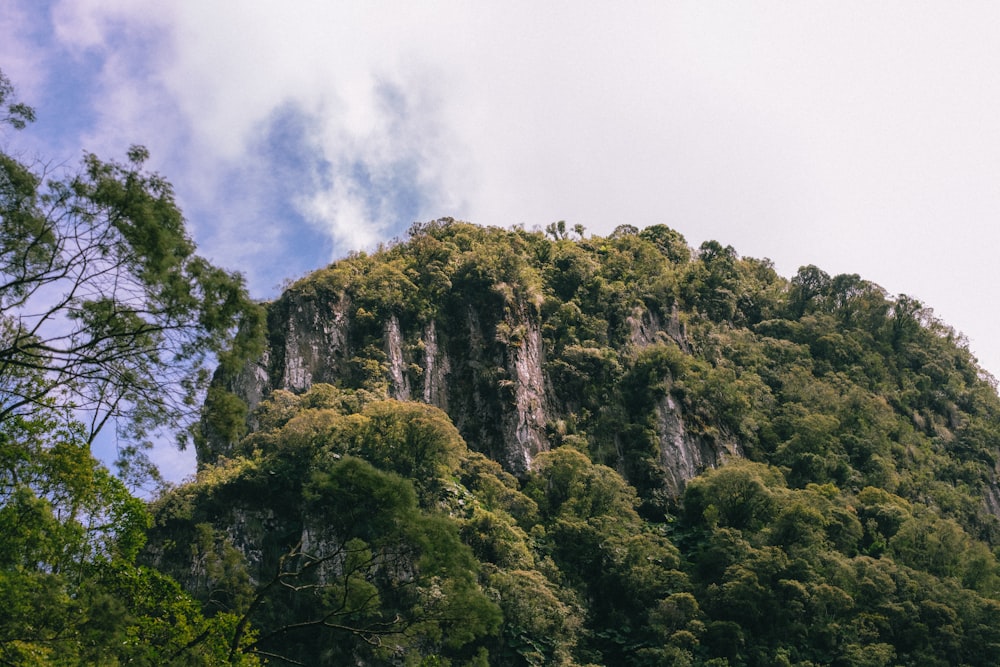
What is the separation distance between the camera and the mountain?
127 feet

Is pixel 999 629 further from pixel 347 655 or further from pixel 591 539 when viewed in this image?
pixel 347 655

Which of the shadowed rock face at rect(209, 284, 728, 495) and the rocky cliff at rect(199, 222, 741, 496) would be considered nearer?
the shadowed rock face at rect(209, 284, 728, 495)

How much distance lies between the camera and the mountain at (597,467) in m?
38.7

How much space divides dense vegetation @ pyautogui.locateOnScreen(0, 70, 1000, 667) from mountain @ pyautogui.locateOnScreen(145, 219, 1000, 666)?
191 mm

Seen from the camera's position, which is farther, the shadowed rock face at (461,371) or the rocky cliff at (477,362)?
the rocky cliff at (477,362)

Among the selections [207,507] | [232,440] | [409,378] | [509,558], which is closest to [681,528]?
[509,558]

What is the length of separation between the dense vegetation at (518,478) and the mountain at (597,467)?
0.63ft

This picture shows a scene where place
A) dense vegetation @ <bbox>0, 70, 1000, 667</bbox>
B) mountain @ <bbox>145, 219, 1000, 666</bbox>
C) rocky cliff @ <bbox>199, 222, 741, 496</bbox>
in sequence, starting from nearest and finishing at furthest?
dense vegetation @ <bbox>0, 70, 1000, 667</bbox> < mountain @ <bbox>145, 219, 1000, 666</bbox> < rocky cliff @ <bbox>199, 222, 741, 496</bbox>

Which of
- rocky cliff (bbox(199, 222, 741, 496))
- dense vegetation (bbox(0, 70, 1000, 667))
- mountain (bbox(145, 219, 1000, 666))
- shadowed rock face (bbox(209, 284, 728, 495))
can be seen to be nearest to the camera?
dense vegetation (bbox(0, 70, 1000, 667))

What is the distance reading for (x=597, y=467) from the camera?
56750mm

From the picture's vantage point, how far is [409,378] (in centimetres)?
6494

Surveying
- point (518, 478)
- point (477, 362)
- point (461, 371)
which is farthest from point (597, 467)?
point (461, 371)

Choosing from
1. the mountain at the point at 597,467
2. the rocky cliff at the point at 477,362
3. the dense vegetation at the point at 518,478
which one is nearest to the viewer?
the dense vegetation at the point at 518,478

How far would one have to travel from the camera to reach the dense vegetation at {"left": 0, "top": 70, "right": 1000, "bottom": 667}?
14094 millimetres
